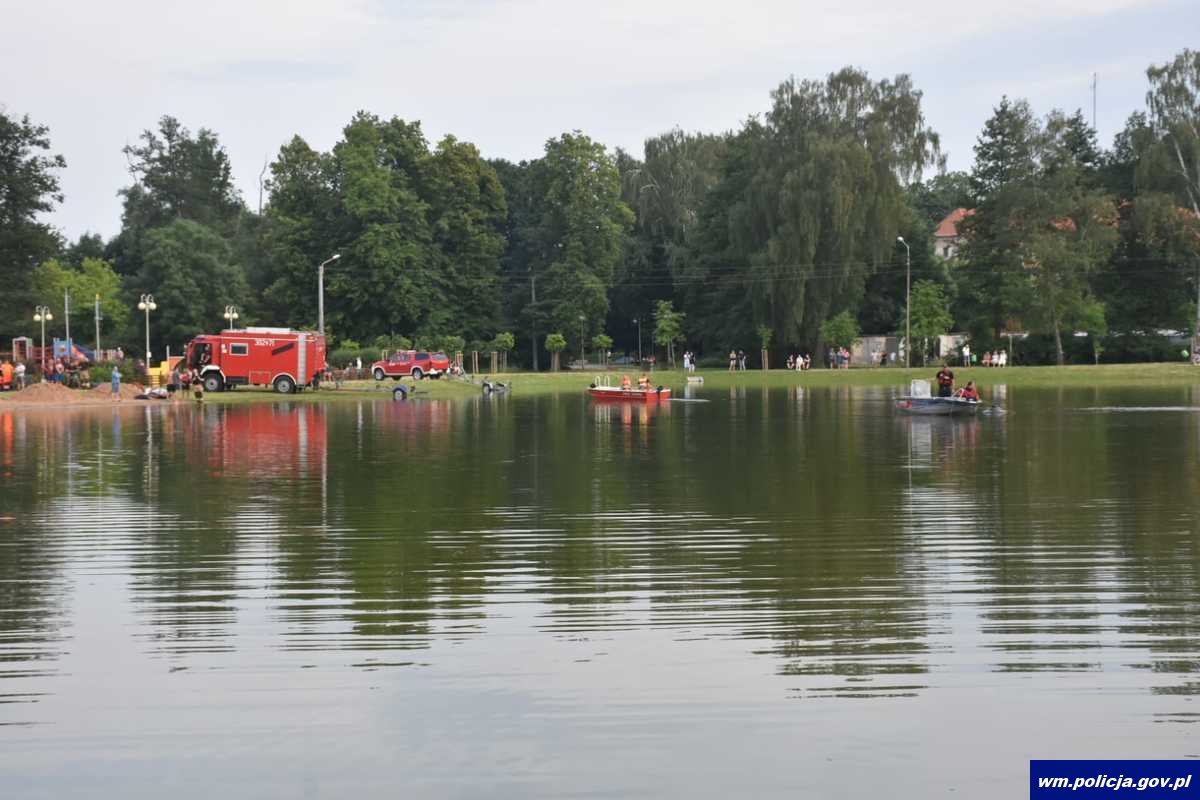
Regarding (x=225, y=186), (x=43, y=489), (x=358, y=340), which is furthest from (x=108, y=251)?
(x=43, y=489)

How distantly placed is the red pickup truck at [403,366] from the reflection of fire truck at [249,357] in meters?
14.3

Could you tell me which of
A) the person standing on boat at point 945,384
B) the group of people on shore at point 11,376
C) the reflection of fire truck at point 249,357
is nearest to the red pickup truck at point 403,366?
the reflection of fire truck at point 249,357

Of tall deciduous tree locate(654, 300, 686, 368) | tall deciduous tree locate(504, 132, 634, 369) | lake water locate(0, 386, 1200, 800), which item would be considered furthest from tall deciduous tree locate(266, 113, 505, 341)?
lake water locate(0, 386, 1200, 800)

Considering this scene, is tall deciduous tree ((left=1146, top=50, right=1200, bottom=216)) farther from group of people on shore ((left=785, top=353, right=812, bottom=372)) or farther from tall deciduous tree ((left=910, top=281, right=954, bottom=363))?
group of people on shore ((left=785, top=353, right=812, bottom=372))

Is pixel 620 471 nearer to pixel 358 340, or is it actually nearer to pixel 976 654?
pixel 976 654

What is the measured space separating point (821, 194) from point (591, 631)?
265ft

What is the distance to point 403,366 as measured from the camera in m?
81.2

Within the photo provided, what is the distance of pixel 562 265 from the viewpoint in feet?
343

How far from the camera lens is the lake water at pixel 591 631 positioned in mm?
7586

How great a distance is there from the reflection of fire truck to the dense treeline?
2307 centimetres

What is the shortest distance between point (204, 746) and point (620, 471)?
18274 mm

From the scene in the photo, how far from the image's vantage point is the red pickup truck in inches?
3152

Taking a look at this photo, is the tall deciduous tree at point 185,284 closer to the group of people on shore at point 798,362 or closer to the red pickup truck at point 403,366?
the red pickup truck at point 403,366

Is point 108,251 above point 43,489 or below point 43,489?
above
